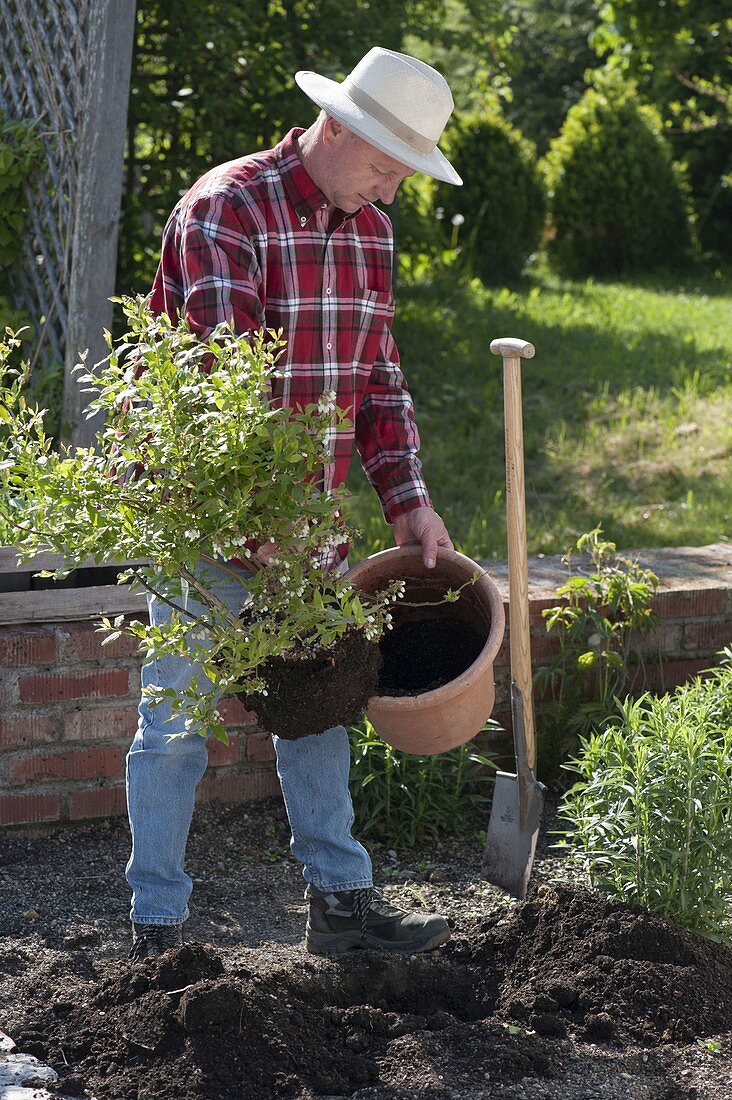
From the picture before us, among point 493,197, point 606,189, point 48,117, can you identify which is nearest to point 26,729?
point 48,117

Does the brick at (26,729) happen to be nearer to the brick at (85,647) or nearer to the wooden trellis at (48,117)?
the brick at (85,647)

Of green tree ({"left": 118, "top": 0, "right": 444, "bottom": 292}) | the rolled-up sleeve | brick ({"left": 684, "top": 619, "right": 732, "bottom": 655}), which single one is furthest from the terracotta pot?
green tree ({"left": 118, "top": 0, "right": 444, "bottom": 292})

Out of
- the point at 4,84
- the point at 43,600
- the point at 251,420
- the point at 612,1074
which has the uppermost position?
the point at 4,84

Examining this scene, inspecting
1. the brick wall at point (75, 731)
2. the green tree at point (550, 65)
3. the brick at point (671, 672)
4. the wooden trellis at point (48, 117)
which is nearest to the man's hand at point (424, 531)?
the brick wall at point (75, 731)

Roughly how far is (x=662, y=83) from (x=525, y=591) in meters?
11.0

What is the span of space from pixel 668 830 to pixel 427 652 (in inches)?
25.5

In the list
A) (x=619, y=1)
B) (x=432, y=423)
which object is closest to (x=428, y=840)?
(x=432, y=423)

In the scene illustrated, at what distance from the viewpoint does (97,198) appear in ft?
14.3

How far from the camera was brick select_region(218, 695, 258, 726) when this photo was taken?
3.40 m

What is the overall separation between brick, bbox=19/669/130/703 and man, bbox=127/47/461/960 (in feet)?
2.14

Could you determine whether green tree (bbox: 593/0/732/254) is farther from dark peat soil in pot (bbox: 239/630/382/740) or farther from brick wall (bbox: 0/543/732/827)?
dark peat soil in pot (bbox: 239/630/382/740)

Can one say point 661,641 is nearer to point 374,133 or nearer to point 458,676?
point 458,676

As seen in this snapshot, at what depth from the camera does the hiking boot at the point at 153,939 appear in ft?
8.29

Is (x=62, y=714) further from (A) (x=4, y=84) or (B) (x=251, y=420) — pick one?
(A) (x=4, y=84)
